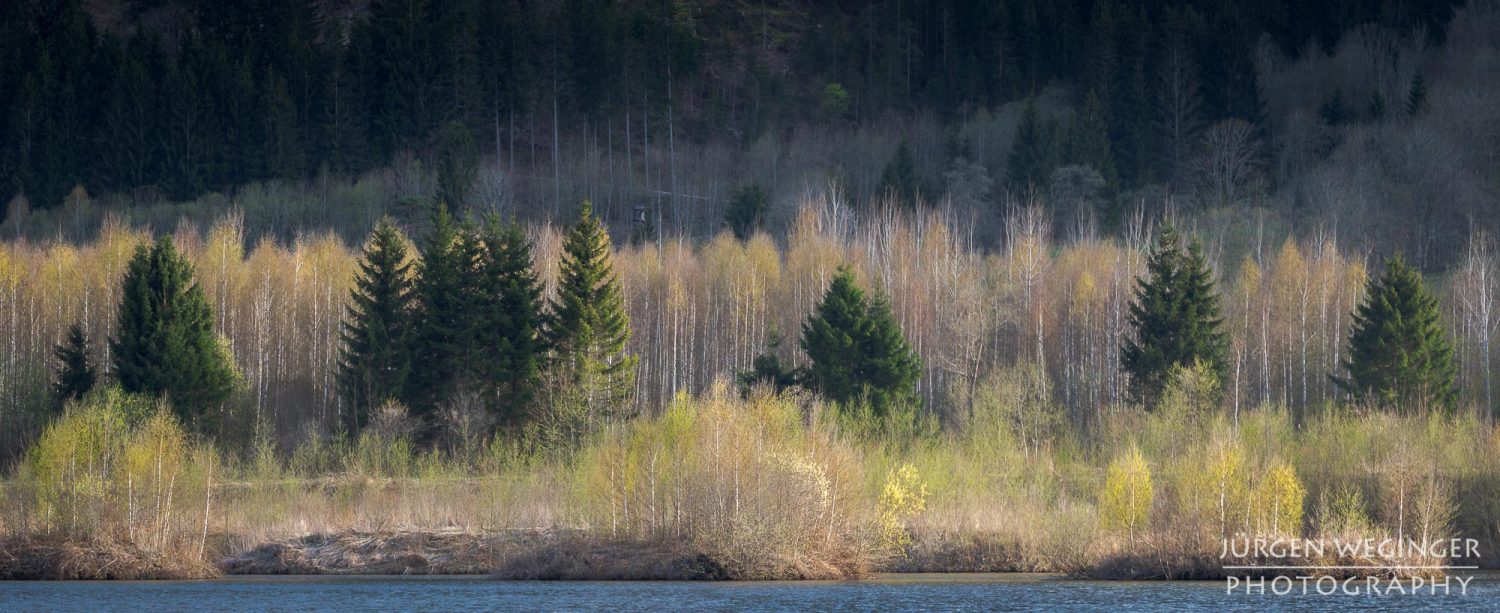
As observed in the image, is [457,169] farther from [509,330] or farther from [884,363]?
[884,363]

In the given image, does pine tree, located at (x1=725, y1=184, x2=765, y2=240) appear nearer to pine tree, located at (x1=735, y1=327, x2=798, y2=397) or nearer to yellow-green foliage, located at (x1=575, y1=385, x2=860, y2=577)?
pine tree, located at (x1=735, y1=327, x2=798, y2=397)

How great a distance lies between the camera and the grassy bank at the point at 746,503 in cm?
4653

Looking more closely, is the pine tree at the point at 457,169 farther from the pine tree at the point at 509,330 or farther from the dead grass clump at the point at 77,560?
the dead grass clump at the point at 77,560

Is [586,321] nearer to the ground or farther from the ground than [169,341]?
farther from the ground

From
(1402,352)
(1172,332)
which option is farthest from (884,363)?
(1402,352)

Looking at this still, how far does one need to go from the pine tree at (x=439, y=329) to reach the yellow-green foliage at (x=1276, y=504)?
32.0m

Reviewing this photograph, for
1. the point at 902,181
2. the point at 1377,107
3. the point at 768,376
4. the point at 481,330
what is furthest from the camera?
the point at 1377,107

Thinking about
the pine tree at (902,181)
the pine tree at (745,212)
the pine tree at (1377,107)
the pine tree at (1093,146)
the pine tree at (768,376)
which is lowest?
the pine tree at (768,376)

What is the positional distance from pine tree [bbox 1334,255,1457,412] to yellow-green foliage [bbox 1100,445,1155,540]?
65.6ft

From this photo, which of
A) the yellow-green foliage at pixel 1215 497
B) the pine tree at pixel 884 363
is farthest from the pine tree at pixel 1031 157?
the yellow-green foliage at pixel 1215 497

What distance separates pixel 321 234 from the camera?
95062 millimetres

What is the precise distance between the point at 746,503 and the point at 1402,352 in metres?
30.7

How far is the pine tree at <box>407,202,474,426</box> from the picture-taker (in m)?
66.2

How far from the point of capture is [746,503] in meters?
46.3
